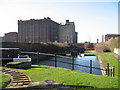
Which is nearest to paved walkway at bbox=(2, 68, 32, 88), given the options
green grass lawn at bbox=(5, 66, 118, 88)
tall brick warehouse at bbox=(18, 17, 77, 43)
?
green grass lawn at bbox=(5, 66, 118, 88)

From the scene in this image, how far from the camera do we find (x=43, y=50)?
35.7 metres

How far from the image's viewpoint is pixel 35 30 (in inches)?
3243

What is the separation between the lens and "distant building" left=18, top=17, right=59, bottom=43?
81062 mm

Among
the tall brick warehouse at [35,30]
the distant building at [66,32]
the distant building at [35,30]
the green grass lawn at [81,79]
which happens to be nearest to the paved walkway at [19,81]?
the green grass lawn at [81,79]

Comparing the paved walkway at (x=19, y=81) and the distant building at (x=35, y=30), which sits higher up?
the distant building at (x=35, y=30)

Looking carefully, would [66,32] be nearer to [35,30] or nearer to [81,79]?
[35,30]

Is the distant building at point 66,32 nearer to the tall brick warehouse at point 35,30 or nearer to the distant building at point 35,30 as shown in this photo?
the tall brick warehouse at point 35,30

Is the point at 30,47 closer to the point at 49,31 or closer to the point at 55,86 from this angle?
the point at 55,86

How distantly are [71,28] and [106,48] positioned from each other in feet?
164

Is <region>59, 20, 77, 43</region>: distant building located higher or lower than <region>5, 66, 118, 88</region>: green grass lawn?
higher

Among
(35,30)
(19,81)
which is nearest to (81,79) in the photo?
(19,81)

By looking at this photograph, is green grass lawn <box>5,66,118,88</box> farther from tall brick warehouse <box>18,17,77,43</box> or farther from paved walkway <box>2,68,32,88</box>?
tall brick warehouse <box>18,17,77,43</box>

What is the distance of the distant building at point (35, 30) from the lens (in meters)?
81.1

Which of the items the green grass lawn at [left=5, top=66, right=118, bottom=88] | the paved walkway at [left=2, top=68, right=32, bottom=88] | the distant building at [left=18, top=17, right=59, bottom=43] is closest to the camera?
the paved walkway at [left=2, top=68, right=32, bottom=88]
